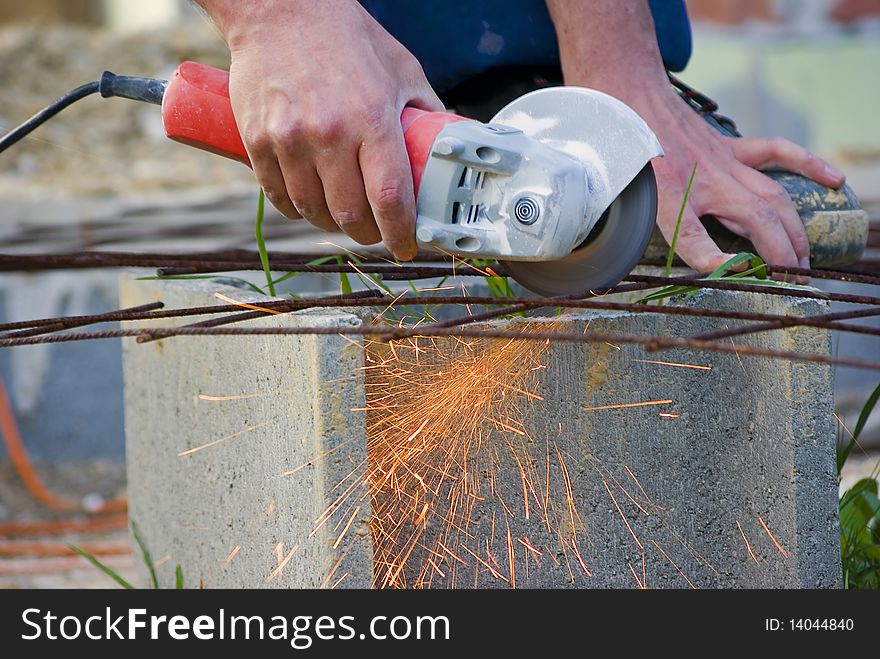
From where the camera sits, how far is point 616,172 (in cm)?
136

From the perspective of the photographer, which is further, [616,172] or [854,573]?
[854,573]

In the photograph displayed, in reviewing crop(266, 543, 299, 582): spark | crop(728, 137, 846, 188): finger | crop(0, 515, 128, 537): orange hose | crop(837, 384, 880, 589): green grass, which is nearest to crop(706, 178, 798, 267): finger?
crop(728, 137, 846, 188): finger

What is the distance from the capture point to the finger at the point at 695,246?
5.68 feet

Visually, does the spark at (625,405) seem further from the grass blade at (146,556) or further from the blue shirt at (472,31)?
the grass blade at (146,556)

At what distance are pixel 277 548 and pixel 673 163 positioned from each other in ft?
2.88

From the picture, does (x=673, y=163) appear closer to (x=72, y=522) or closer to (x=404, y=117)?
(x=404, y=117)

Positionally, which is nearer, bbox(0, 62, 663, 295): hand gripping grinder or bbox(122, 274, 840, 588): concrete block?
bbox(0, 62, 663, 295): hand gripping grinder

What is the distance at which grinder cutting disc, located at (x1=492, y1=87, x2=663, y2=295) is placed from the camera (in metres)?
1.36

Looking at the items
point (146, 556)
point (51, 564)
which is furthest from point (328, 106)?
point (51, 564)

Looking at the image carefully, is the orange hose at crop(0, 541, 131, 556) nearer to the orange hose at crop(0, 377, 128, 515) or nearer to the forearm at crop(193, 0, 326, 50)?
the orange hose at crop(0, 377, 128, 515)

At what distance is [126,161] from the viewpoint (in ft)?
19.7

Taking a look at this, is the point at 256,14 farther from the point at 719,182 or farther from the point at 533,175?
the point at 719,182

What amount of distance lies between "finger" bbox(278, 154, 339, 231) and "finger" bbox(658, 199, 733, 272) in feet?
1.97

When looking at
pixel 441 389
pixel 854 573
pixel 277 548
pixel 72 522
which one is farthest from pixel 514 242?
pixel 72 522
